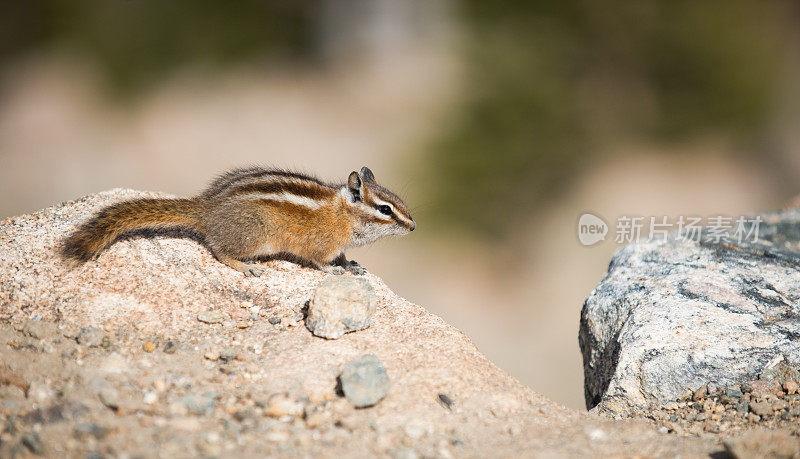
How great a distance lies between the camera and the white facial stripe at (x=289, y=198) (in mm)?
5109

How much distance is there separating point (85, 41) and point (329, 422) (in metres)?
18.2

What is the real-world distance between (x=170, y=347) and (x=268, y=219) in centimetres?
150

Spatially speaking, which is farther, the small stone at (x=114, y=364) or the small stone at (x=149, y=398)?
the small stone at (x=114, y=364)

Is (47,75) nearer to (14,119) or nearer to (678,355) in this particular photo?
(14,119)

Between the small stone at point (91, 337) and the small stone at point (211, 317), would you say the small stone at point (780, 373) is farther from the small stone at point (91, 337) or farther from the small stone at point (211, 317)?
the small stone at point (91, 337)

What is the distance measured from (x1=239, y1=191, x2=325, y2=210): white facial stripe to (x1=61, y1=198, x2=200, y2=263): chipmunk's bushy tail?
421mm

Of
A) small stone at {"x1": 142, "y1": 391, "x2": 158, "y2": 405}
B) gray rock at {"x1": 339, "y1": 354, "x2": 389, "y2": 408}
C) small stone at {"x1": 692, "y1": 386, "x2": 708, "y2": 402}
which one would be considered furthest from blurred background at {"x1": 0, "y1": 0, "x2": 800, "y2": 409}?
small stone at {"x1": 142, "y1": 391, "x2": 158, "y2": 405}

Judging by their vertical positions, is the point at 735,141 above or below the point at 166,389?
above

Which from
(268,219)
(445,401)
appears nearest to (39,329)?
(268,219)

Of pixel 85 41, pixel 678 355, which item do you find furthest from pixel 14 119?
pixel 678 355

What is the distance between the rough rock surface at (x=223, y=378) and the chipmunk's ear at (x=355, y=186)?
3.58 feet

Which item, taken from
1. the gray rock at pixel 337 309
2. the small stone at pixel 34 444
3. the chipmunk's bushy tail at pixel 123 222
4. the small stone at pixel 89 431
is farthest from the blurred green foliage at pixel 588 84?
the small stone at pixel 34 444

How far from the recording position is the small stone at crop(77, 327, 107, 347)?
3.69m

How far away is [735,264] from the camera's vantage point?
5074mm
